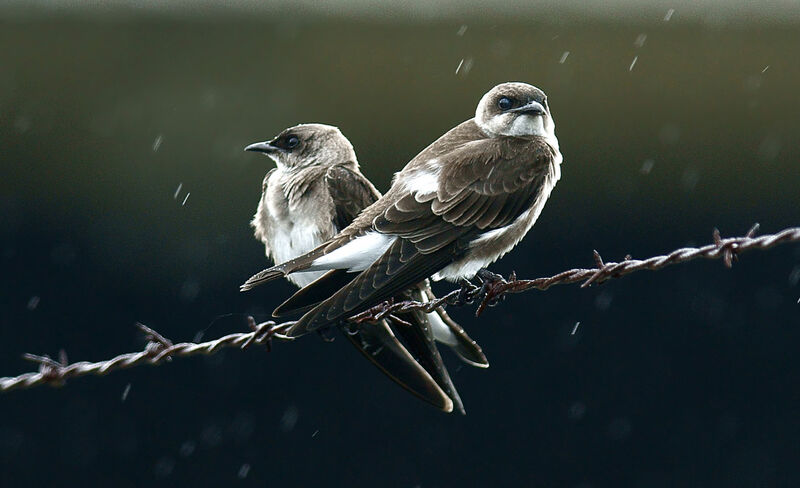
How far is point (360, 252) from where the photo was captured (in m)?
3.87

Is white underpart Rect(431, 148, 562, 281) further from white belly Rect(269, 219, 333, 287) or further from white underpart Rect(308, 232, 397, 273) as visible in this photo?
white belly Rect(269, 219, 333, 287)

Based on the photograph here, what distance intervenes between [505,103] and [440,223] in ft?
2.41

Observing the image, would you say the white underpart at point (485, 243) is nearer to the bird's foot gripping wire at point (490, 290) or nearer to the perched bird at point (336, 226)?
the bird's foot gripping wire at point (490, 290)

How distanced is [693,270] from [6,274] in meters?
3.86

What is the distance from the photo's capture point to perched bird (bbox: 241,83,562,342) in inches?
145

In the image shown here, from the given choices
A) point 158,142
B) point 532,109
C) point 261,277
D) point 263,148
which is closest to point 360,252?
point 261,277

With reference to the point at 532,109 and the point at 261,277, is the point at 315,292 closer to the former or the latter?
the point at 261,277

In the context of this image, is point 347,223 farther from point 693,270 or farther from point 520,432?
point 693,270

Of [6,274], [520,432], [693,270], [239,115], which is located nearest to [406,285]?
[520,432]

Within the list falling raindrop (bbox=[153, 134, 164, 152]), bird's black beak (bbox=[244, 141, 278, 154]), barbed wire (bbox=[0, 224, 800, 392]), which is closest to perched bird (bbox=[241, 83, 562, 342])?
barbed wire (bbox=[0, 224, 800, 392])

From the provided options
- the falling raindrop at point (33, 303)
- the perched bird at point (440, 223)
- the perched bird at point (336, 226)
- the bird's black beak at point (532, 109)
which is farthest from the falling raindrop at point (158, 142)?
the bird's black beak at point (532, 109)

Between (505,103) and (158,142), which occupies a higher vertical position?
(505,103)

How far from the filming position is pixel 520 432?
19.8 ft

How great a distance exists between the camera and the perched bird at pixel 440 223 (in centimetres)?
368
